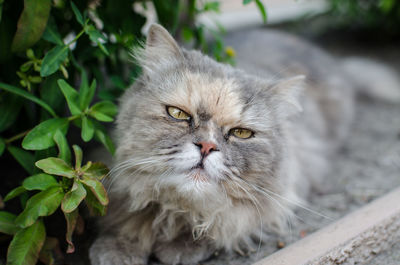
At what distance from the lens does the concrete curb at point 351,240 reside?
1.71 metres

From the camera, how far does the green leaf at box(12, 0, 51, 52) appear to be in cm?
170

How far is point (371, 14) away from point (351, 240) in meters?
4.21

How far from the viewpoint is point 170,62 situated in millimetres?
2025

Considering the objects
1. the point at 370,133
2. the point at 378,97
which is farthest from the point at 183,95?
the point at 378,97

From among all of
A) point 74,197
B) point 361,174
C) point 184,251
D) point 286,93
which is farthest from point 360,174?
point 74,197

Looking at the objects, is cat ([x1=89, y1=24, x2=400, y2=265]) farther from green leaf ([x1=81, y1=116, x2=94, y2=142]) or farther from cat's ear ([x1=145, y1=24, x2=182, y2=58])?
green leaf ([x1=81, y1=116, x2=94, y2=142])

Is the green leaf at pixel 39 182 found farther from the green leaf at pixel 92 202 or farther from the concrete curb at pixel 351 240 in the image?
the concrete curb at pixel 351 240

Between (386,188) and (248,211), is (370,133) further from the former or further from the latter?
(248,211)

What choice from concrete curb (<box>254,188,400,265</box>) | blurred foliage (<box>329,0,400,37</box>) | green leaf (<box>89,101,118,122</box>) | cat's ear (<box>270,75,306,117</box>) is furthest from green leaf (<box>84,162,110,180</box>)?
blurred foliage (<box>329,0,400,37</box>)

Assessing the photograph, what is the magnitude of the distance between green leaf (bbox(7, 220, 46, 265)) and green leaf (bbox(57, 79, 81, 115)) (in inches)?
20.1

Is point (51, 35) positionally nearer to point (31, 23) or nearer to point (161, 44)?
point (31, 23)

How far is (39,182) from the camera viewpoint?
162cm

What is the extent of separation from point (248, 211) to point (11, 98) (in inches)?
50.9

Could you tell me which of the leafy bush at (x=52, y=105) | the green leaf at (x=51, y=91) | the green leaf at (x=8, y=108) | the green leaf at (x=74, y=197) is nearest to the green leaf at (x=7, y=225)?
the leafy bush at (x=52, y=105)
